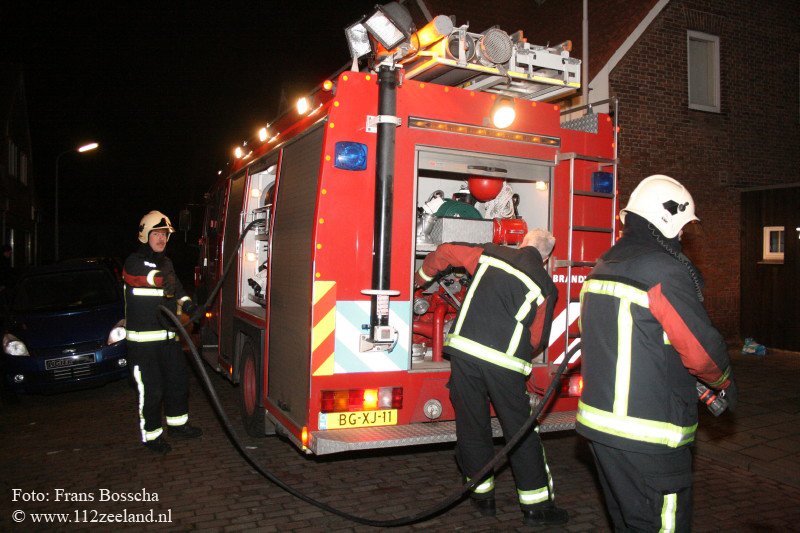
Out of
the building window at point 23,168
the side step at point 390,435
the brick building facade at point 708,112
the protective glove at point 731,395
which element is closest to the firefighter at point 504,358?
the side step at point 390,435

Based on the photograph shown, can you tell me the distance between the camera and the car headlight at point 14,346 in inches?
280

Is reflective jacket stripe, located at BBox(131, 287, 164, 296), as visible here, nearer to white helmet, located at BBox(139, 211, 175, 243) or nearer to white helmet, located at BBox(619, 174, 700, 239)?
white helmet, located at BBox(139, 211, 175, 243)

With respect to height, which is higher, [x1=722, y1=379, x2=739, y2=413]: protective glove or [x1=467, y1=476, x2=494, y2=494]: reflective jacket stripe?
[x1=722, y1=379, x2=739, y2=413]: protective glove

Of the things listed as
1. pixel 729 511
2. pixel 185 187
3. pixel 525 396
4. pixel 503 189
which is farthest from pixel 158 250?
pixel 185 187

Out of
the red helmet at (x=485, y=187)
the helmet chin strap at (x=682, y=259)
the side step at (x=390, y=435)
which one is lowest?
the side step at (x=390, y=435)

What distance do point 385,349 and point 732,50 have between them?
10.6 meters

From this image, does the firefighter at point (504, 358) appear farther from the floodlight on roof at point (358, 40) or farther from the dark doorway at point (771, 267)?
the dark doorway at point (771, 267)

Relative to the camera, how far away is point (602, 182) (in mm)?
4848

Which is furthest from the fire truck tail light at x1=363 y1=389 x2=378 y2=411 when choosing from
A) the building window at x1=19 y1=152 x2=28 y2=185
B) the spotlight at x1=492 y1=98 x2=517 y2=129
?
the building window at x1=19 y1=152 x2=28 y2=185

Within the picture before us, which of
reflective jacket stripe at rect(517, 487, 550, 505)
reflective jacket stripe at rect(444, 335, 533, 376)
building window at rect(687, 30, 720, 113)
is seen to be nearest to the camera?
reflective jacket stripe at rect(444, 335, 533, 376)

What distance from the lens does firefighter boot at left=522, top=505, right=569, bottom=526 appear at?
13.3 feet

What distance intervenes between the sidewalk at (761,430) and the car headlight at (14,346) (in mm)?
7324

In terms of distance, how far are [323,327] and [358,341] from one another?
0.26 meters

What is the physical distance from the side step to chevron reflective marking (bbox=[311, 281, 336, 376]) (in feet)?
1.33
